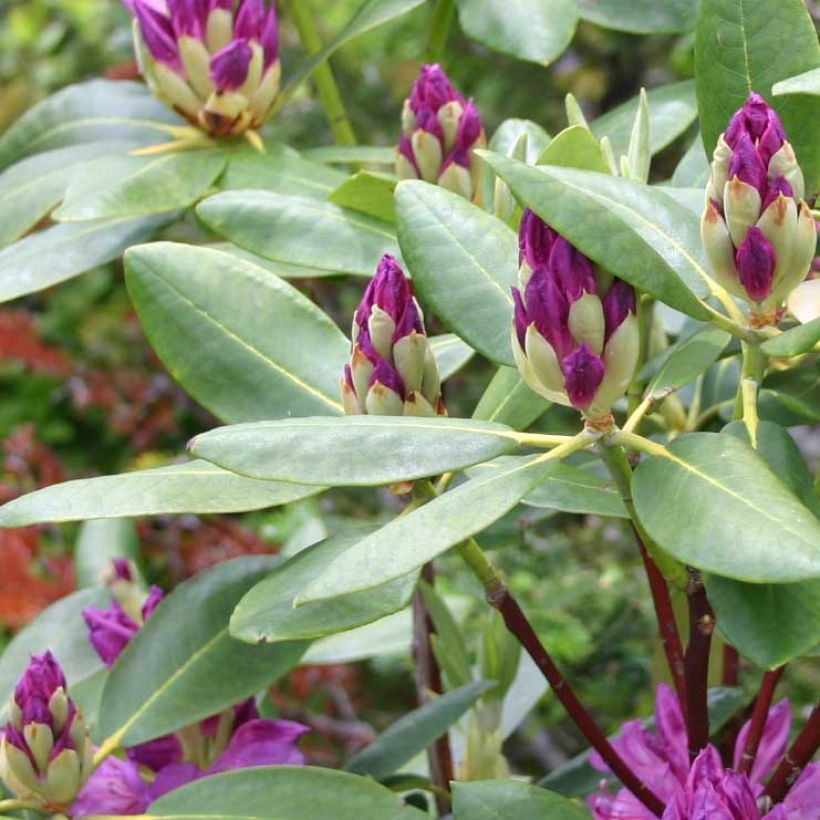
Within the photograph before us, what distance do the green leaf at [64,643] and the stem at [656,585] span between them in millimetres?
484

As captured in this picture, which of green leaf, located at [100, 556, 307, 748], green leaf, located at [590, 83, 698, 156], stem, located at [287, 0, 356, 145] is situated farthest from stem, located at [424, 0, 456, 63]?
green leaf, located at [100, 556, 307, 748]

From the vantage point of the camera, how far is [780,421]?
85cm

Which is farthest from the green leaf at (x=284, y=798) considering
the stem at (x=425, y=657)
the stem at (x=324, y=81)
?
the stem at (x=324, y=81)

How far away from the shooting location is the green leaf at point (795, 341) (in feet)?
1.86

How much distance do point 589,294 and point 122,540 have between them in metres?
0.91

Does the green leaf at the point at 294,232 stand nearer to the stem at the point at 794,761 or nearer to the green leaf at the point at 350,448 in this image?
the green leaf at the point at 350,448

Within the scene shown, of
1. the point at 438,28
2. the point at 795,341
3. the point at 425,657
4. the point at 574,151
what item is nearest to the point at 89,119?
the point at 438,28

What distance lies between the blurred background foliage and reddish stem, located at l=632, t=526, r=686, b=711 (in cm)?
18

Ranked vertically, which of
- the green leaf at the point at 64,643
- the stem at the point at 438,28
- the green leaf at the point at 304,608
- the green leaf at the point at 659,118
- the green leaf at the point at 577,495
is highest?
the stem at the point at 438,28

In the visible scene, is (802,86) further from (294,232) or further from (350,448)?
(294,232)

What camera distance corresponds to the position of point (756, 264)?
0.61 m

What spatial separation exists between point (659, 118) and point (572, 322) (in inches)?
18.2

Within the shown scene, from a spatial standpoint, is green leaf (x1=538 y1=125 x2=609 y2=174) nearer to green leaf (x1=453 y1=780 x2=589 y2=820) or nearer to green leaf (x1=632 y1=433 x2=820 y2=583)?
green leaf (x1=632 y1=433 x2=820 y2=583)

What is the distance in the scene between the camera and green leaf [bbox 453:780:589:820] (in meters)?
0.69
